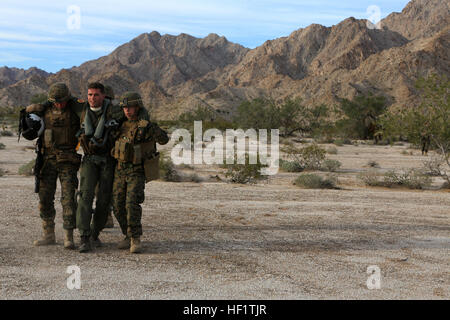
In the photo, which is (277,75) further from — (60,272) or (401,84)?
(60,272)

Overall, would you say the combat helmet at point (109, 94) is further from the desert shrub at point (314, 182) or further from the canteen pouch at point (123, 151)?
the desert shrub at point (314, 182)

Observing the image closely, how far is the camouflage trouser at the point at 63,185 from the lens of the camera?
5.77m

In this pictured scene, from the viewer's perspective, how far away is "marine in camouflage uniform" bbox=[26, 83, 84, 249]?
574 cm

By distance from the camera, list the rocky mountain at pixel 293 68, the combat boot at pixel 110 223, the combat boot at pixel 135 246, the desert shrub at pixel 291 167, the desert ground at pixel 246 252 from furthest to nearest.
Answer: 1. the rocky mountain at pixel 293 68
2. the desert shrub at pixel 291 167
3. the combat boot at pixel 110 223
4. the combat boot at pixel 135 246
5. the desert ground at pixel 246 252

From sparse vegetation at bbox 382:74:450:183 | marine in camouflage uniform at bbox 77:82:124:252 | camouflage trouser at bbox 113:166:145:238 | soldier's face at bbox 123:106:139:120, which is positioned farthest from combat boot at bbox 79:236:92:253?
sparse vegetation at bbox 382:74:450:183

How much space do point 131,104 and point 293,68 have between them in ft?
473

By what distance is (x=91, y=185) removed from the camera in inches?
224

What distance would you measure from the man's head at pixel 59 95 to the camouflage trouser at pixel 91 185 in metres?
0.73

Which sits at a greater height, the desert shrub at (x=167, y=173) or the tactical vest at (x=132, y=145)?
the tactical vest at (x=132, y=145)

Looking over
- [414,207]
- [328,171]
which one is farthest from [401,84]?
[414,207]

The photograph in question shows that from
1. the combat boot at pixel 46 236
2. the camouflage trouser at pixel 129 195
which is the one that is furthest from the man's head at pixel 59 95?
the combat boot at pixel 46 236

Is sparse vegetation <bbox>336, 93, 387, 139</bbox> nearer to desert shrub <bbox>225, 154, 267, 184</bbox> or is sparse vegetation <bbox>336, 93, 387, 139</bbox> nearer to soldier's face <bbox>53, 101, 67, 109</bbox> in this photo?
desert shrub <bbox>225, 154, 267, 184</bbox>

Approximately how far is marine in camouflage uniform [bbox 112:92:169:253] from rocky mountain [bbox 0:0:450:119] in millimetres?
83390
